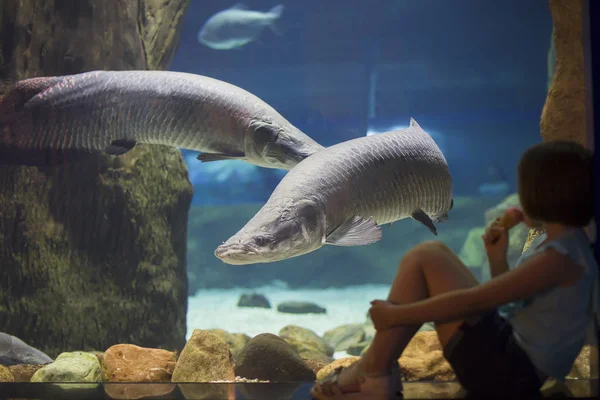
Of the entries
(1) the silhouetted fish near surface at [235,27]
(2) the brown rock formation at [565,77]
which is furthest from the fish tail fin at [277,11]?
(2) the brown rock formation at [565,77]

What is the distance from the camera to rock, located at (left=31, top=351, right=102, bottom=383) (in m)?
2.53

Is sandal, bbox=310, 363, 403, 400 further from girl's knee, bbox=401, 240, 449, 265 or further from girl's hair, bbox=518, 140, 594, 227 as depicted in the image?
girl's hair, bbox=518, 140, 594, 227

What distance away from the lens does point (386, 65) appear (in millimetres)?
8281

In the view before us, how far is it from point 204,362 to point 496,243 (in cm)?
156

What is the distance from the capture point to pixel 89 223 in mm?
3969

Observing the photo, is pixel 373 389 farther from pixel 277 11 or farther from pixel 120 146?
pixel 277 11

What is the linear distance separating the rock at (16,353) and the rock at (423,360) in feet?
7.97

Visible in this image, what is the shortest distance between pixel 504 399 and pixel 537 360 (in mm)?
167

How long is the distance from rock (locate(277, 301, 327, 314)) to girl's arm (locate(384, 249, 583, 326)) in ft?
20.8

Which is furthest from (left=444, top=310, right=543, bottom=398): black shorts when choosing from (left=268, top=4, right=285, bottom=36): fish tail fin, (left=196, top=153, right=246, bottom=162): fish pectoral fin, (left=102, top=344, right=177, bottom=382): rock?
(left=268, top=4, right=285, bottom=36): fish tail fin

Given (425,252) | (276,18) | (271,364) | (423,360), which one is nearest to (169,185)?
(271,364)

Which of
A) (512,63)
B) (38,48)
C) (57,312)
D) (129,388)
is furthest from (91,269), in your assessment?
(512,63)

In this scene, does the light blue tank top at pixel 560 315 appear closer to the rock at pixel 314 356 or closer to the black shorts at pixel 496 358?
the black shorts at pixel 496 358

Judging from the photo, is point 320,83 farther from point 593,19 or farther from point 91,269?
point 593,19
